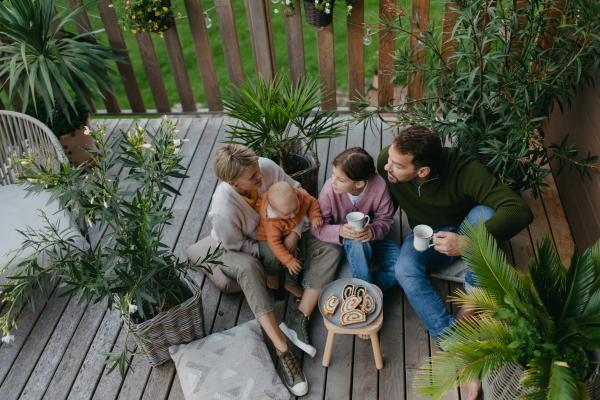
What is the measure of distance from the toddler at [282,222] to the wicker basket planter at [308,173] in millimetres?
260

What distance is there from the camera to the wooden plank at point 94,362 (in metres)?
2.12

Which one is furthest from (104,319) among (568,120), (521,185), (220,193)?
(568,120)

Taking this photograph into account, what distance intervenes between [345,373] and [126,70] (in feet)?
8.92

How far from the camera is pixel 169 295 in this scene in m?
2.10

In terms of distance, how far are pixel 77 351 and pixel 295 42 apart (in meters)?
2.36

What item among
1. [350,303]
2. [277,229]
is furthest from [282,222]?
[350,303]

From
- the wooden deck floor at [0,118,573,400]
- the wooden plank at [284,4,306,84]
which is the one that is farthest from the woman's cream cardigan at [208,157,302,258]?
the wooden plank at [284,4,306,84]

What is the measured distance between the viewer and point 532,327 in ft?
5.01

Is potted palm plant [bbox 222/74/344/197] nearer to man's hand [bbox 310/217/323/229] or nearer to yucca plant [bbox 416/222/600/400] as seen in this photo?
man's hand [bbox 310/217/323/229]

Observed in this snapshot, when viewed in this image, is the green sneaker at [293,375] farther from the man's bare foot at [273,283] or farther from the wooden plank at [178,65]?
the wooden plank at [178,65]

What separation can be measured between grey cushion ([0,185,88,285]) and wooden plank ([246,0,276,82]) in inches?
58.3

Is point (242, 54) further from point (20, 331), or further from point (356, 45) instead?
point (20, 331)

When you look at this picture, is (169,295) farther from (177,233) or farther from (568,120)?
(568,120)

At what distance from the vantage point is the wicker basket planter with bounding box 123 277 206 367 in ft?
6.35
